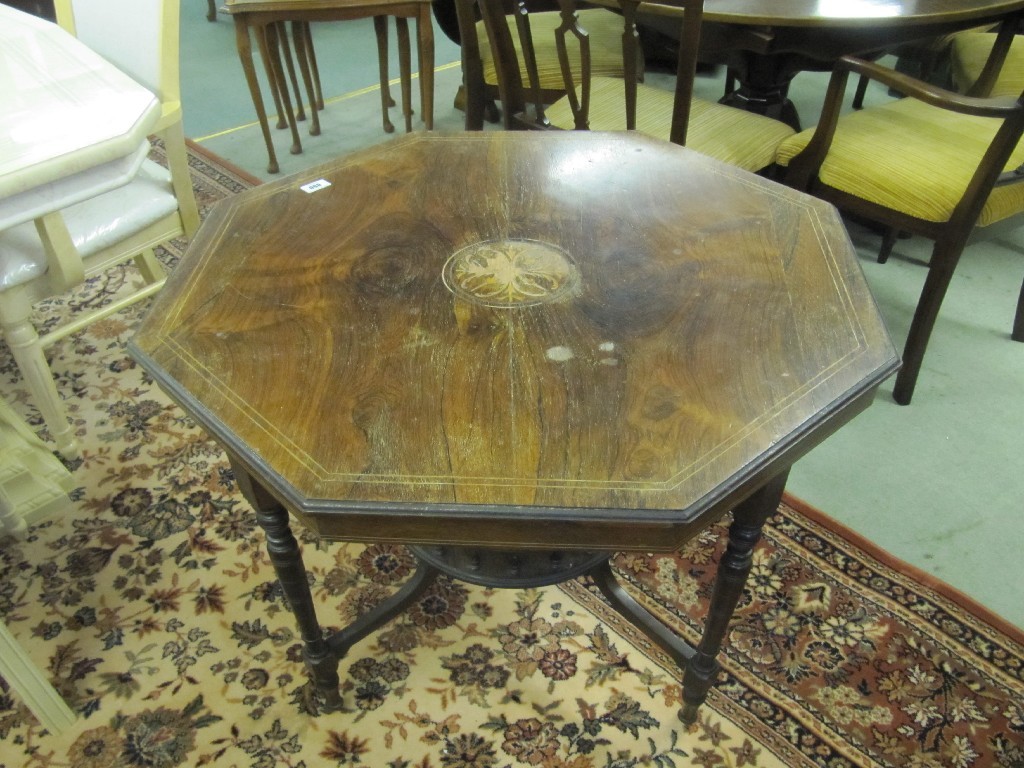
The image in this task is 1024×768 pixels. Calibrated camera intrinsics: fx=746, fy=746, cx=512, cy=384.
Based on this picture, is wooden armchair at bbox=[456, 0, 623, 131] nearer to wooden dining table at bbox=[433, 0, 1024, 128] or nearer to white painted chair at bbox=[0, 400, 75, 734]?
wooden dining table at bbox=[433, 0, 1024, 128]

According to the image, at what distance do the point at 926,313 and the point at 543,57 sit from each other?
56.7 inches

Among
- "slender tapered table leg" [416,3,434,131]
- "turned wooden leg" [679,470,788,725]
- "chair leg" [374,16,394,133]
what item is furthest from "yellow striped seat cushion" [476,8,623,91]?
"turned wooden leg" [679,470,788,725]

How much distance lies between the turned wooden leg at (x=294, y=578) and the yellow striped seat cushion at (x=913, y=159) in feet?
4.98

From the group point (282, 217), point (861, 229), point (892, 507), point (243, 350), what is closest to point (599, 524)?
point (243, 350)

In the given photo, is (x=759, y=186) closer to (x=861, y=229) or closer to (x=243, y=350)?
(x=243, y=350)

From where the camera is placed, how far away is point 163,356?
35.8 inches

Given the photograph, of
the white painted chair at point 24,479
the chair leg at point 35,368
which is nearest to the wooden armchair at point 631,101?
the chair leg at point 35,368

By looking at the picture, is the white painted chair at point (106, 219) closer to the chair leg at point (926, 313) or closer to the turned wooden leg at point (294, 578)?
the turned wooden leg at point (294, 578)

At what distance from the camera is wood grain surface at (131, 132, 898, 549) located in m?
0.76

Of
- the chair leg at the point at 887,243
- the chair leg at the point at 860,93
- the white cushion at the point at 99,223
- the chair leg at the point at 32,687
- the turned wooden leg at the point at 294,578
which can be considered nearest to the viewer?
the turned wooden leg at the point at 294,578

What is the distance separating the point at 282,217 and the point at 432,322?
1.25ft

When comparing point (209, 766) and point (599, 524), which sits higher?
point (599, 524)

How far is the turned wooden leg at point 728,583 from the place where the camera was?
957 mm

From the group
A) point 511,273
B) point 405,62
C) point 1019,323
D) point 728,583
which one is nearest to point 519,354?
point 511,273
